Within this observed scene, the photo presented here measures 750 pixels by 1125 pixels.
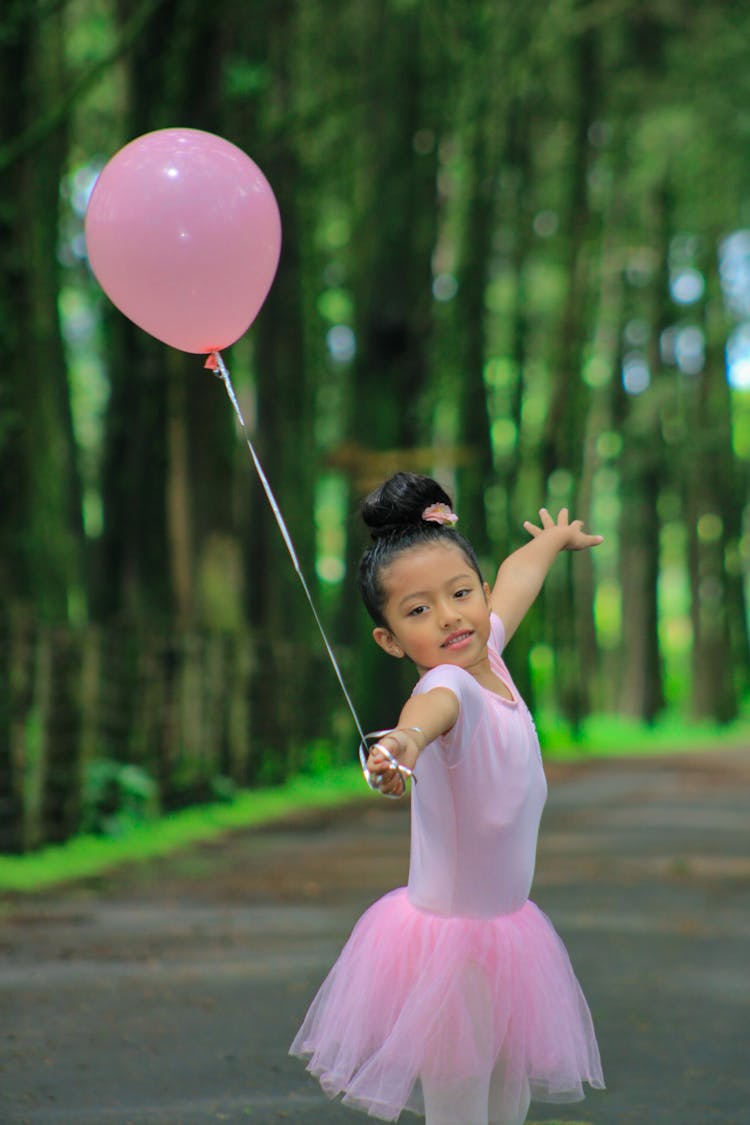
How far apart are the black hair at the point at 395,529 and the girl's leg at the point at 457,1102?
1039 millimetres

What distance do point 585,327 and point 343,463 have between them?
10002 millimetres

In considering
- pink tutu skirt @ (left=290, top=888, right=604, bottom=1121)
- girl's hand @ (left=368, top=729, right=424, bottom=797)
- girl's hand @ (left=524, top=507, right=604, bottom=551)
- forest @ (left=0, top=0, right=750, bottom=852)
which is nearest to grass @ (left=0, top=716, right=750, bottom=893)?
forest @ (left=0, top=0, right=750, bottom=852)

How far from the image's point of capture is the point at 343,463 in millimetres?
21000

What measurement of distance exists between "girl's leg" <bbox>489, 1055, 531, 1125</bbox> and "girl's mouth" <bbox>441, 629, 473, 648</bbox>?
955 millimetres

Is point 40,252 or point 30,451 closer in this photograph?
point 30,451

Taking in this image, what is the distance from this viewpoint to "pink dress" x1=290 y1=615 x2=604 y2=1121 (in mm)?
4059

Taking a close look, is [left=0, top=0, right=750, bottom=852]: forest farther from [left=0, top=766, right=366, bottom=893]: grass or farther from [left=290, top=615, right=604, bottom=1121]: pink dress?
[left=290, top=615, right=604, bottom=1121]: pink dress

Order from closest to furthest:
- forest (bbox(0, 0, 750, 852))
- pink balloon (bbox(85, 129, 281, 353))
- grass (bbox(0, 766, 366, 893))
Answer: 1. pink balloon (bbox(85, 129, 281, 353))
2. grass (bbox(0, 766, 366, 893))
3. forest (bbox(0, 0, 750, 852))

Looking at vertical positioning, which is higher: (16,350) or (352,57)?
(352,57)

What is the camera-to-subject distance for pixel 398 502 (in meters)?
4.21

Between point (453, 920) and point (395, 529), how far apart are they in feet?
2.96

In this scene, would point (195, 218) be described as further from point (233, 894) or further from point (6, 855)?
point (6, 855)

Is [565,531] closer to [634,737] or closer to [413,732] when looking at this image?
[413,732]

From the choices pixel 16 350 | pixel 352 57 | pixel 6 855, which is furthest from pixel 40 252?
pixel 352 57
